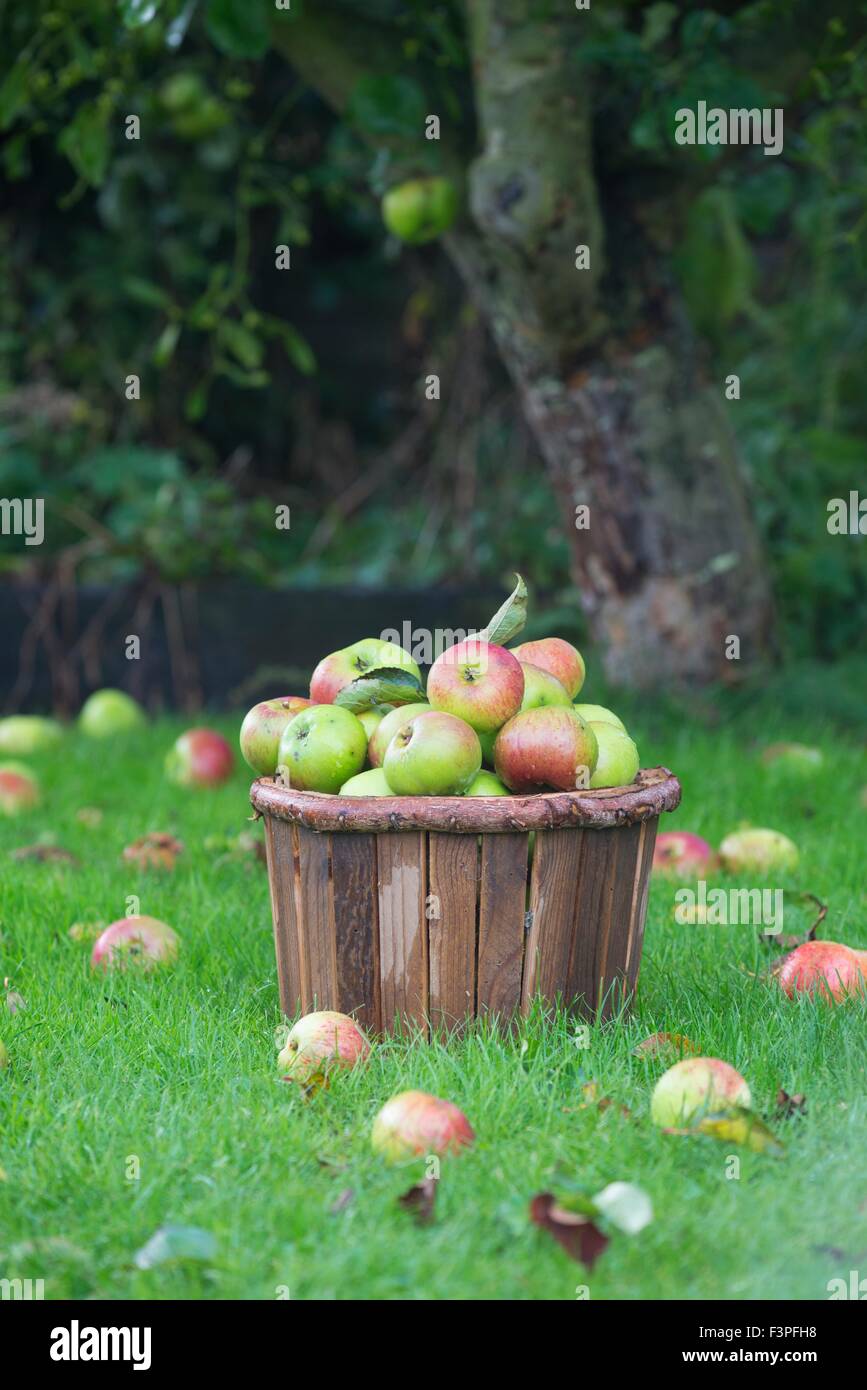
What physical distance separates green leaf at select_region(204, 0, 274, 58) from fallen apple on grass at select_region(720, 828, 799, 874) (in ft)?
6.90

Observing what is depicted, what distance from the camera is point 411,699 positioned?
244 centimetres

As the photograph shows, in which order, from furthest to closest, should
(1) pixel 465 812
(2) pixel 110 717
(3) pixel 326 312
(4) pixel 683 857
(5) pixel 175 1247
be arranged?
1. (3) pixel 326 312
2. (2) pixel 110 717
3. (4) pixel 683 857
4. (1) pixel 465 812
5. (5) pixel 175 1247

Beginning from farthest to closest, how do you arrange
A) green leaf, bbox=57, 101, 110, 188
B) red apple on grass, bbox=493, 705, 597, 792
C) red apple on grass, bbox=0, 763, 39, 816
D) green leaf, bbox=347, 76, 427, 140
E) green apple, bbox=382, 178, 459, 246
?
green apple, bbox=382, 178, 459, 246, red apple on grass, bbox=0, 763, 39, 816, green leaf, bbox=57, 101, 110, 188, green leaf, bbox=347, 76, 427, 140, red apple on grass, bbox=493, 705, 597, 792

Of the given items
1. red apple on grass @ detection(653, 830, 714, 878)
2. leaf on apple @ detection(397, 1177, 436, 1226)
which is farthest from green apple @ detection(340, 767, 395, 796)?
red apple on grass @ detection(653, 830, 714, 878)

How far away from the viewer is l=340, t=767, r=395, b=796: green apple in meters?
2.27

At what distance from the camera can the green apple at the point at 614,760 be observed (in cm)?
234

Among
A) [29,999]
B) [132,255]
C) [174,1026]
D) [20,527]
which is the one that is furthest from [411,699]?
[132,255]

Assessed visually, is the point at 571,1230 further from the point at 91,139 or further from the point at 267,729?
the point at 91,139

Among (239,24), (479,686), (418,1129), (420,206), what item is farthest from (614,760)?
(420,206)

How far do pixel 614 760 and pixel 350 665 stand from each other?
502 mm

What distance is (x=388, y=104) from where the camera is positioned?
3758mm

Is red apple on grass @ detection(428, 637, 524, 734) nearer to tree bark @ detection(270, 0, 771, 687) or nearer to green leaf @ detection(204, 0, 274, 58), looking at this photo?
green leaf @ detection(204, 0, 274, 58)

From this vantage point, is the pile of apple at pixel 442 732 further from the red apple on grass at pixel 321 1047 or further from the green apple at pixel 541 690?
the red apple on grass at pixel 321 1047
